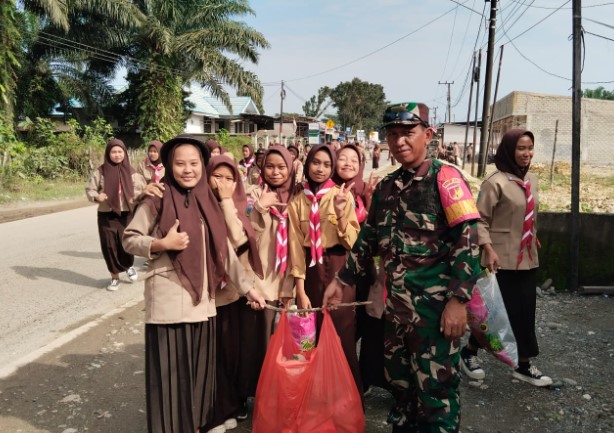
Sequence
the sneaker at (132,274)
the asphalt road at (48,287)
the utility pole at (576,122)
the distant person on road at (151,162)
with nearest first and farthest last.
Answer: the asphalt road at (48,287) → the utility pole at (576,122) → the sneaker at (132,274) → the distant person on road at (151,162)

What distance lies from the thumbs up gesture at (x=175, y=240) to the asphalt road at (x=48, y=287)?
2378 millimetres

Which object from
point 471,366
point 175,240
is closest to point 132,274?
point 175,240

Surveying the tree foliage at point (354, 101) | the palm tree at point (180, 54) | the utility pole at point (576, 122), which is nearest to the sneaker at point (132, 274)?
the utility pole at point (576, 122)

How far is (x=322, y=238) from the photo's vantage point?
3055 mm

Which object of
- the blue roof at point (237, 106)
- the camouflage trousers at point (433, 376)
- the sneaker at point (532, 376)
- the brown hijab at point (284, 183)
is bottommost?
the sneaker at point (532, 376)

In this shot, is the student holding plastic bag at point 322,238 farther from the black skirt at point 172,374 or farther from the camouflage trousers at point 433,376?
the black skirt at point 172,374

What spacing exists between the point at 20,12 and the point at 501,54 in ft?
61.6

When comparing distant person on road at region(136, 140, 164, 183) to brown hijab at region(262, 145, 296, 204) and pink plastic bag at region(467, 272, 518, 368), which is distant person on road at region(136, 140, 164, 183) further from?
pink plastic bag at region(467, 272, 518, 368)

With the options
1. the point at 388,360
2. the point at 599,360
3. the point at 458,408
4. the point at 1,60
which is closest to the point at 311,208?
the point at 388,360

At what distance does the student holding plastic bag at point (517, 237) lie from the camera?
339 centimetres

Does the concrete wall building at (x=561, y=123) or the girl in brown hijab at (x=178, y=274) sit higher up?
the concrete wall building at (x=561, y=123)

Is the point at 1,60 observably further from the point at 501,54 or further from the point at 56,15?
the point at 501,54

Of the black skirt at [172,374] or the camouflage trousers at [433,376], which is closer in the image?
the camouflage trousers at [433,376]

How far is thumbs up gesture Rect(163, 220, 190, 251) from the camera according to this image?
238 cm
